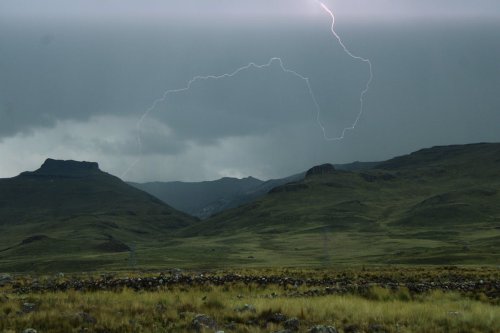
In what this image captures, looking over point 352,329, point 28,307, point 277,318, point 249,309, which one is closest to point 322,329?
point 352,329

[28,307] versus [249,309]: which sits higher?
[28,307]

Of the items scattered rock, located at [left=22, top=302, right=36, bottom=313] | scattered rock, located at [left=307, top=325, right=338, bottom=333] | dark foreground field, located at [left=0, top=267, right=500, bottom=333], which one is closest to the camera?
scattered rock, located at [left=307, top=325, right=338, bottom=333]

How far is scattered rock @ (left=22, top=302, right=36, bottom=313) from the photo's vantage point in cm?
→ 1648

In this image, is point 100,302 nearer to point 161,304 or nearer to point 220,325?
point 161,304

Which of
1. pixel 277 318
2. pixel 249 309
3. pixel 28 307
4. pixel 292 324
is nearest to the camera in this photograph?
pixel 292 324

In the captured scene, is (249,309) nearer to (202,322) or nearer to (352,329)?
(202,322)

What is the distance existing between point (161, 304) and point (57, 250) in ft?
515

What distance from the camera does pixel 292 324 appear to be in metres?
14.2

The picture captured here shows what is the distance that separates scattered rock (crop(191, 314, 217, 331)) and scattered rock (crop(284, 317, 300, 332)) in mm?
1958

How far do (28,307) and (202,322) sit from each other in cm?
669

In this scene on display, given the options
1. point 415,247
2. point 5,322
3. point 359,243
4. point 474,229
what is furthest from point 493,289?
point 474,229

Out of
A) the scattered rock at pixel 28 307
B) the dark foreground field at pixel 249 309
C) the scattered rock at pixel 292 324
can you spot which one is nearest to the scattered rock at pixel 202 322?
the dark foreground field at pixel 249 309

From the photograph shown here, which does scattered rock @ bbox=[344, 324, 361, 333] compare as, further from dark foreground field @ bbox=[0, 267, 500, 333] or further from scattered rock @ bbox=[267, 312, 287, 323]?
scattered rock @ bbox=[267, 312, 287, 323]

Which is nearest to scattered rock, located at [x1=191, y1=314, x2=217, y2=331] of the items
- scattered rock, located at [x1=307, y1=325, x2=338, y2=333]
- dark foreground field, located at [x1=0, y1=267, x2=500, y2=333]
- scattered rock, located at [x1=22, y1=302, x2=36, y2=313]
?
dark foreground field, located at [x1=0, y1=267, x2=500, y2=333]
